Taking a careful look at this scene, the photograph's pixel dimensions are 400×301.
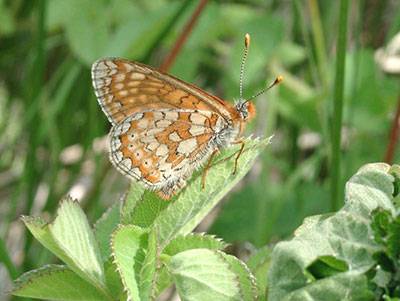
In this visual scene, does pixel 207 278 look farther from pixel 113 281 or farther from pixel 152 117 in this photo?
pixel 152 117

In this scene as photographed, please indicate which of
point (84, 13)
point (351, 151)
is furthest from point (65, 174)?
point (351, 151)

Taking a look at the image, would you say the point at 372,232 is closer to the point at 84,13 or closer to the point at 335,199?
the point at 335,199

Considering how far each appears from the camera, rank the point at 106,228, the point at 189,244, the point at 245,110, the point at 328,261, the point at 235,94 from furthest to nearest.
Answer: the point at 235,94, the point at 245,110, the point at 106,228, the point at 189,244, the point at 328,261

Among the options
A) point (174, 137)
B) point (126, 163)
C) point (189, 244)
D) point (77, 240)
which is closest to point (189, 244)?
point (189, 244)

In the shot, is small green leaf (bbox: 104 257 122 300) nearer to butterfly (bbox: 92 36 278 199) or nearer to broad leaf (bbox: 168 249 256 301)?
broad leaf (bbox: 168 249 256 301)

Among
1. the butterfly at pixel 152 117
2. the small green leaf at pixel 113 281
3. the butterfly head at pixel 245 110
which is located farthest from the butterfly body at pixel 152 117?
the small green leaf at pixel 113 281

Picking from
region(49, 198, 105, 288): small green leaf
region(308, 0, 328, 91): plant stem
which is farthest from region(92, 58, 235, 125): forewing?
region(308, 0, 328, 91): plant stem

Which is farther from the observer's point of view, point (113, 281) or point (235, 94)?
point (235, 94)
